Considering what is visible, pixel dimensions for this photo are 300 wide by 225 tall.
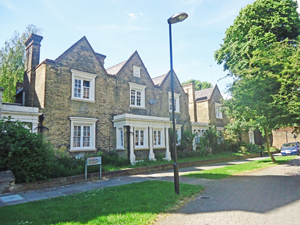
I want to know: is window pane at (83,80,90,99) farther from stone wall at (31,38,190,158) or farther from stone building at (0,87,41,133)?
stone building at (0,87,41,133)

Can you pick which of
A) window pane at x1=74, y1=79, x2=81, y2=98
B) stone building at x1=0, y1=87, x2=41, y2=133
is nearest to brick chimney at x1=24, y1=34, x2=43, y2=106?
stone building at x1=0, y1=87, x2=41, y2=133

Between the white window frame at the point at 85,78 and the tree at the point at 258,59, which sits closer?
the tree at the point at 258,59

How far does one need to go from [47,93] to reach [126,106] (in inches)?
263

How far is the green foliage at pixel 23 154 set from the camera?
9.25 meters

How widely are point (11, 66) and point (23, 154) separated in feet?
67.4

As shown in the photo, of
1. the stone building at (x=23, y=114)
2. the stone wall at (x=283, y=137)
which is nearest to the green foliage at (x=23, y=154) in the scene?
the stone building at (x=23, y=114)

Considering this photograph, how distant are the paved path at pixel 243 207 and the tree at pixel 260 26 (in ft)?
29.1

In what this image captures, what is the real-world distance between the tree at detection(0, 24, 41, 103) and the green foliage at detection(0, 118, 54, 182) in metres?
17.8

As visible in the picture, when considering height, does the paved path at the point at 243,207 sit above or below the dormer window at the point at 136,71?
below

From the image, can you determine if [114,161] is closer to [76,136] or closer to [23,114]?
[76,136]

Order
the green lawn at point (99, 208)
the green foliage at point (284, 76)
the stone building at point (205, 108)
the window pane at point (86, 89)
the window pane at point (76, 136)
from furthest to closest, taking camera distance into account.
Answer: the stone building at point (205, 108)
the window pane at point (86, 89)
the window pane at point (76, 136)
the green foliage at point (284, 76)
the green lawn at point (99, 208)

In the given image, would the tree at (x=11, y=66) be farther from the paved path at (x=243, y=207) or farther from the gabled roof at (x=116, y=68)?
the paved path at (x=243, y=207)

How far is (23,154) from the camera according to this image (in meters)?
9.53

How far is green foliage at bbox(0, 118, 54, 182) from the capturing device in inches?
364
